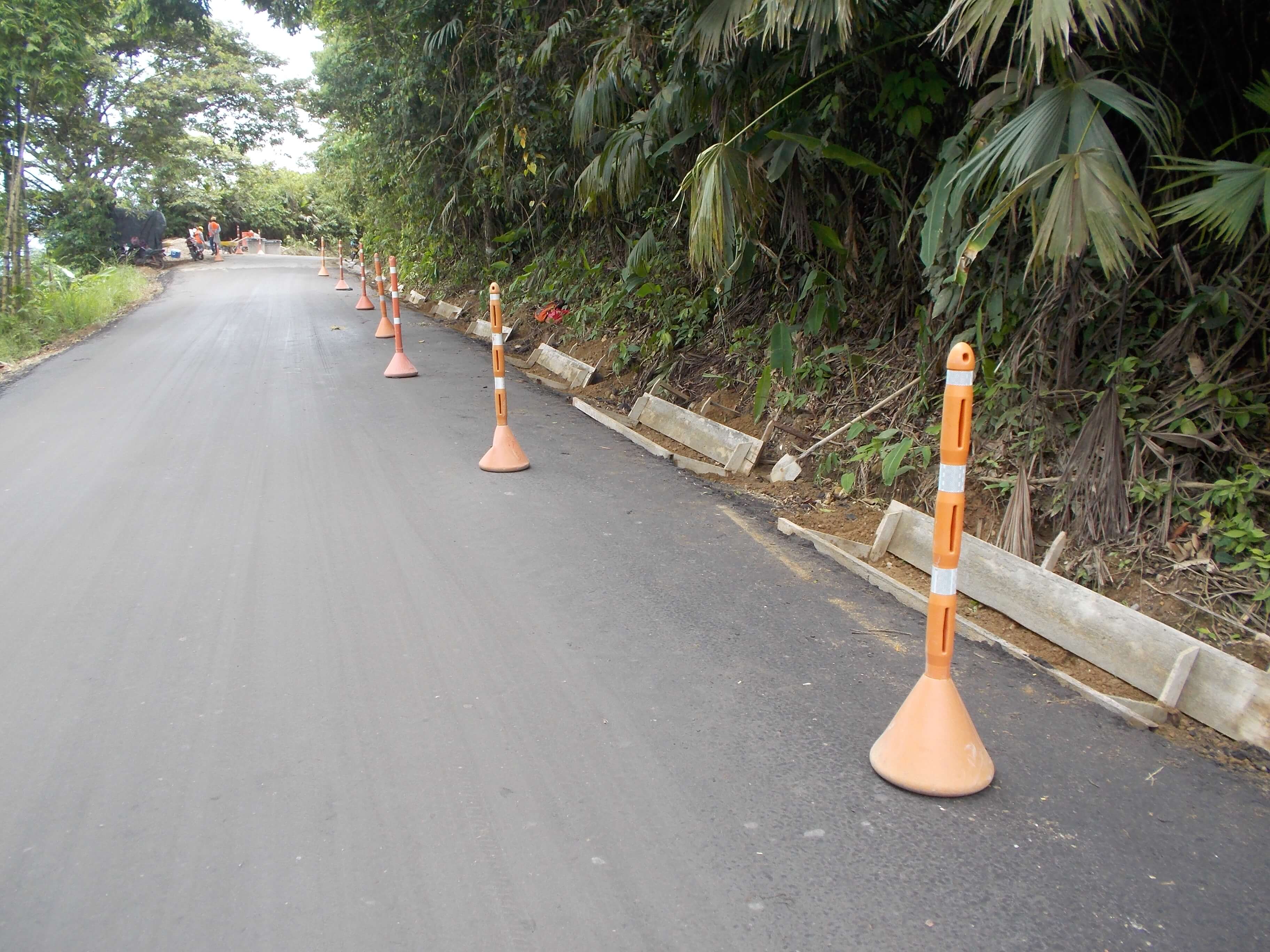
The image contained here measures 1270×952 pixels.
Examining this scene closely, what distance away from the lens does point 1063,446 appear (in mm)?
5391

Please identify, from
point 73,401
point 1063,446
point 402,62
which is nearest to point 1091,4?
point 1063,446

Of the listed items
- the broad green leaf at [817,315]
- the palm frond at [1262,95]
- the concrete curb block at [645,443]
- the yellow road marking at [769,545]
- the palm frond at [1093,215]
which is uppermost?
the palm frond at [1262,95]

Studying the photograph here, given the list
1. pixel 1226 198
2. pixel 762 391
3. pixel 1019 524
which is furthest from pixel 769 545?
pixel 1226 198

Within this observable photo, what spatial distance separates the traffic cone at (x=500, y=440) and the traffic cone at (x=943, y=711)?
15.4ft

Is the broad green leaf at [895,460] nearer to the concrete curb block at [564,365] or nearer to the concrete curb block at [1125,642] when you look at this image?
the concrete curb block at [1125,642]

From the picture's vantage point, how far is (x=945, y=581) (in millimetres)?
3414

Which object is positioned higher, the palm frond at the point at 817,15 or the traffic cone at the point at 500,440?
the palm frond at the point at 817,15

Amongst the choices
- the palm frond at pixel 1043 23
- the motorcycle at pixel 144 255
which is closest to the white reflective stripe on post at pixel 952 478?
the palm frond at pixel 1043 23

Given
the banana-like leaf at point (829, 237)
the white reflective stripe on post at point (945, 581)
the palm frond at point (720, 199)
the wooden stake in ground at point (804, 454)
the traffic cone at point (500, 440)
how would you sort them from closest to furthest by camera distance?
the white reflective stripe on post at point (945, 581), the palm frond at point (720, 199), the wooden stake in ground at point (804, 454), the banana-like leaf at point (829, 237), the traffic cone at point (500, 440)

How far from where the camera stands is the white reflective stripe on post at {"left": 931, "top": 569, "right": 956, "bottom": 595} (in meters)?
3.41

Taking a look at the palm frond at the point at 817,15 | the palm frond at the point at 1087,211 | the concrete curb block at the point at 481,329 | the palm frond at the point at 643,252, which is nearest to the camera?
the palm frond at the point at 1087,211

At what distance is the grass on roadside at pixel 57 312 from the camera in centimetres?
1495

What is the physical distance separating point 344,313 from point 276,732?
16627mm

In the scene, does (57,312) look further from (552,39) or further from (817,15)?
(817,15)
